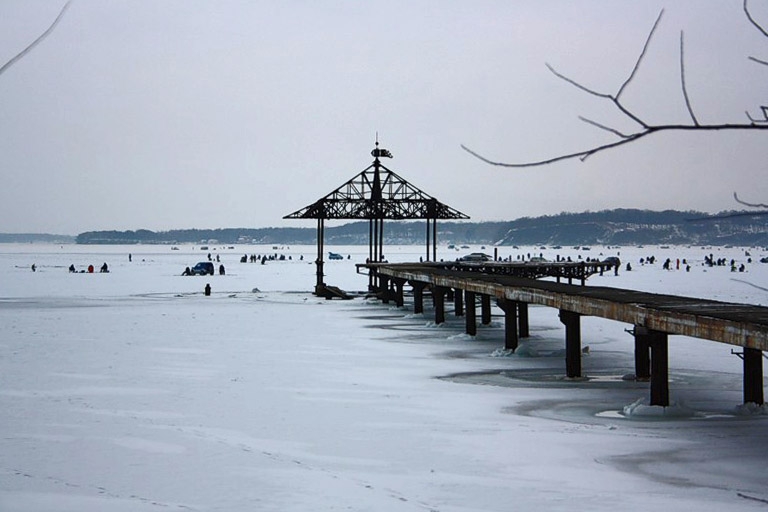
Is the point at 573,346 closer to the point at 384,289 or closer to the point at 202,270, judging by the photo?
the point at 384,289

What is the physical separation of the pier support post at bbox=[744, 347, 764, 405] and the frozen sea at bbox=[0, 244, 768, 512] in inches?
15.3

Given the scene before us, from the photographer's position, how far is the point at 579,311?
1752 centimetres

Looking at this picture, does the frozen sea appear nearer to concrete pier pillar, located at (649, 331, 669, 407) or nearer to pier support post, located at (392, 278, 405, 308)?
concrete pier pillar, located at (649, 331, 669, 407)

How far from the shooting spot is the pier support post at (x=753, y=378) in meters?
13.6

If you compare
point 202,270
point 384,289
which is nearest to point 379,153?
point 384,289

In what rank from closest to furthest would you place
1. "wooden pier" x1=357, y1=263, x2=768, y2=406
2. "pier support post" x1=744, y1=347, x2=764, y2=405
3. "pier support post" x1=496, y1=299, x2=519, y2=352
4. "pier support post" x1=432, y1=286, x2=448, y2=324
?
"wooden pier" x1=357, y1=263, x2=768, y2=406 < "pier support post" x1=744, y1=347, x2=764, y2=405 < "pier support post" x1=496, y1=299, x2=519, y2=352 < "pier support post" x1=432, y1=286, x2=448, y2=324

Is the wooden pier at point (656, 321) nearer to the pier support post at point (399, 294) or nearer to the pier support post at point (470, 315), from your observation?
the pier support post at point (470, 315)

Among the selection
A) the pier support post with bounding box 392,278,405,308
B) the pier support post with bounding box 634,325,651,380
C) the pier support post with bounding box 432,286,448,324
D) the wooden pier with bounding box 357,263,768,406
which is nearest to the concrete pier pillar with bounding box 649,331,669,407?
the wooden pier with bounding box 357,263,768,406

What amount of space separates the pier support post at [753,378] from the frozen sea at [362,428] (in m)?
0.39

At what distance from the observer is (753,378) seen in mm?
13648

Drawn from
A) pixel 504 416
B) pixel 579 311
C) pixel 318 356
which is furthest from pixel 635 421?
pixel 318 356

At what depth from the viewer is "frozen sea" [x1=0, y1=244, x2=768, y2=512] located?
30.5 feet

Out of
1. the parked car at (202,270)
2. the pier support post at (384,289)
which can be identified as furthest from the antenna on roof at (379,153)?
the parked car at (202,270)

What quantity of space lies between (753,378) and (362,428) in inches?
229
